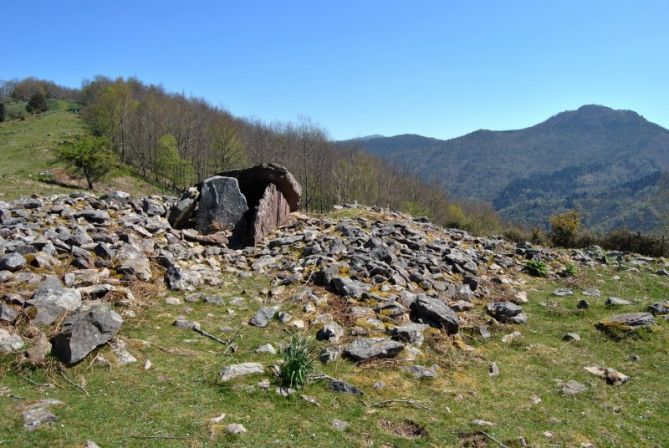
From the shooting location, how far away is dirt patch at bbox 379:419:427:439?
6032 mm

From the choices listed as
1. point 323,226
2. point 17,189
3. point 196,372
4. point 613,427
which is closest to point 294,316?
point 196,372

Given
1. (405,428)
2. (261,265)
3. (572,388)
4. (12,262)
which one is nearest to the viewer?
(405,428)

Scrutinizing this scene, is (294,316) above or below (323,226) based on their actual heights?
below

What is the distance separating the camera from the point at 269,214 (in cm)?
1652

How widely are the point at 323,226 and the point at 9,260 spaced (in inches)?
396

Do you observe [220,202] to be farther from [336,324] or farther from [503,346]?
[503,346]

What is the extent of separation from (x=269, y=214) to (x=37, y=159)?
140 feet

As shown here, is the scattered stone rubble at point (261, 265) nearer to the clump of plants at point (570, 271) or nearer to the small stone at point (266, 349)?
the small stone at point (266, 349)

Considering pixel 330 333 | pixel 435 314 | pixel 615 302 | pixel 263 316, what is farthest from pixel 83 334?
pixel 615 302

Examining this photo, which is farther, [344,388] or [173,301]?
[173,301]

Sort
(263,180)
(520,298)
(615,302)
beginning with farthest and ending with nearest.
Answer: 1. (263,180)
2. (520,298)
3. (615,302)

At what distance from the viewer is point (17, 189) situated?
2355 cm

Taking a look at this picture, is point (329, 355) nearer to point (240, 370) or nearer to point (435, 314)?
point (240, 370)

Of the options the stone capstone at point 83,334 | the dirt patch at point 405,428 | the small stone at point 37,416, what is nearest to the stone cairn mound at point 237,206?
the stone capstone at point 83,334
